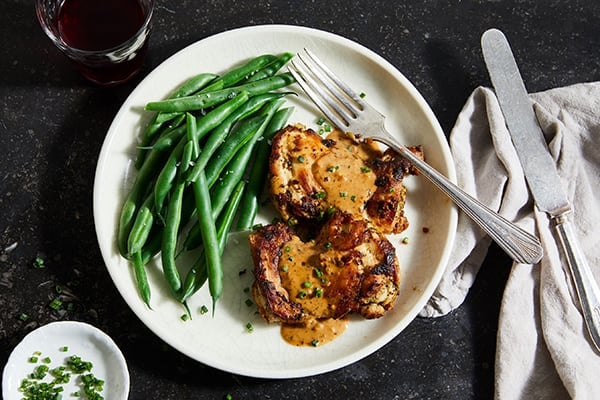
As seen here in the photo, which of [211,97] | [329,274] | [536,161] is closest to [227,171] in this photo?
[211,97]

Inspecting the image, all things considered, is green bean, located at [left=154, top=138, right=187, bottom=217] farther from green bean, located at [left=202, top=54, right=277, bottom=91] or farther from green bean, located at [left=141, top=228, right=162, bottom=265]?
green bean, located at [left=202, top=54, right=277, bottom=91]

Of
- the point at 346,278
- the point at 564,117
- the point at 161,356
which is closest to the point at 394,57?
the point at 564,117

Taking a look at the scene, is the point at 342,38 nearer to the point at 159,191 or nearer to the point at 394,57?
the point at 394,57

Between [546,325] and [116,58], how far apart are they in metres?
2.73

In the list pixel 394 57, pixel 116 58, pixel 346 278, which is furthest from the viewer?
pixel 394 57

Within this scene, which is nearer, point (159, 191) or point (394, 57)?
point (159, 191)

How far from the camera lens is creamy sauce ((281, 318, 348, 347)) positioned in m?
4.59

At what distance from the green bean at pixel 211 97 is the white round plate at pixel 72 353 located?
1.21 m

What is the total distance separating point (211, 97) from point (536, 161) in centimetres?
183

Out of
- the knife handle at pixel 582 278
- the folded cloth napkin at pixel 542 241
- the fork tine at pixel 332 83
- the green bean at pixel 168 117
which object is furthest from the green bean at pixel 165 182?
the knife handle at pixel 582 278

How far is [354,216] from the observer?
4.56 meters

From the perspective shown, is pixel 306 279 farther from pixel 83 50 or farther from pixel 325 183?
pixel 83 50

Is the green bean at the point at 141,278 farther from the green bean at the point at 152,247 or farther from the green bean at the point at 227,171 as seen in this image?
the green bean at the point at 227,171

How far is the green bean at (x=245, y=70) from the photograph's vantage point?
15.7ft
